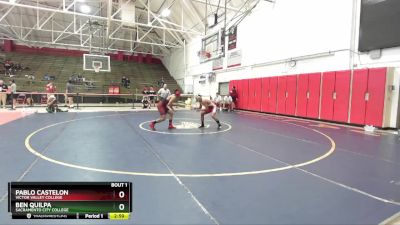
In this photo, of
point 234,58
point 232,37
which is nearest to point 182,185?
point 234,58

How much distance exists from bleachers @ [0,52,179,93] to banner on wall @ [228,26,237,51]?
11.5m

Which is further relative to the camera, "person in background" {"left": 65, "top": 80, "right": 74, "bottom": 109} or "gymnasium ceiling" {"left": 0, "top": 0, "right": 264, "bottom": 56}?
"gymnasium ceiling" {"left": 0, "top": 0, "right": 264, "bottom": 56}

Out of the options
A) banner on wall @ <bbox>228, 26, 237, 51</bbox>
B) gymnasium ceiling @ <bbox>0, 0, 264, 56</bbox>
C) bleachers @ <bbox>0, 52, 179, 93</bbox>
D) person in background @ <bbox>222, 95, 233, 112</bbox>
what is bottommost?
person in background @ <bbox>222, 95, 233, 112</bbox>

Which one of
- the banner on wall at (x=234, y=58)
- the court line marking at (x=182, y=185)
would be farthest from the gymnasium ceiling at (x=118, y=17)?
the court line marking at (x=182, y=185)

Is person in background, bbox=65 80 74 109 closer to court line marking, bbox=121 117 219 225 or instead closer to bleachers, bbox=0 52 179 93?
bleachers, bbox=0 52 179 93

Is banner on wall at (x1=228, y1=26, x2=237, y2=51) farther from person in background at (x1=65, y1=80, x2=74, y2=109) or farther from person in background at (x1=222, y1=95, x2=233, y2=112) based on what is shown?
person in background at (x1=65, y1=80, x2=74, y2=109)

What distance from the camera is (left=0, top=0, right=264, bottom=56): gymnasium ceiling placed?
18.6 m

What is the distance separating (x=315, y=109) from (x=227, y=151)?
26.2ft

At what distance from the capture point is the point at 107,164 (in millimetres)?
4469
